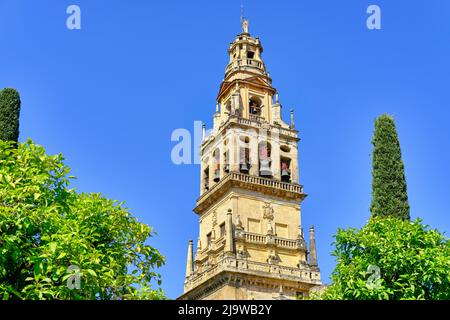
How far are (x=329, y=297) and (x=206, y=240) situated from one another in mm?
31077

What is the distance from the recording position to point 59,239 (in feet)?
69.0

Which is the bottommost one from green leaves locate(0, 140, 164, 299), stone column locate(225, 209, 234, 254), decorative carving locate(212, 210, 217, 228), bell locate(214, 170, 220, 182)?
green leaves locate(0, 140, 164, 299)

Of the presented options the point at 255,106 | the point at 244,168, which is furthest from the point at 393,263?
the point at 255,106

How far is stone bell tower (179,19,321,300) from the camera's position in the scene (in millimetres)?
55188

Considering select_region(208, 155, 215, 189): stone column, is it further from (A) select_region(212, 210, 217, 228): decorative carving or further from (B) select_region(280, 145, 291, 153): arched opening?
(B) select_region(280, 145, 291, 153): arched opening

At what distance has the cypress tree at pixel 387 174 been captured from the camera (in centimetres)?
3897

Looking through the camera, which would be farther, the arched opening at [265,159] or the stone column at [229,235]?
the arched opening at [265,159]

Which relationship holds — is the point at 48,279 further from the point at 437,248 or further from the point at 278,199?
the point at 278,199

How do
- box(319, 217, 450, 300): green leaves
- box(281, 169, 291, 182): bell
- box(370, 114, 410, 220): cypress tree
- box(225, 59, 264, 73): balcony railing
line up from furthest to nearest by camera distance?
box(225, 59, 264, 73): balcony railing, box(281, 169, 291, 182): bell, box(370, 114, 410, 220): cypress tree, box(319, 217, 450, 300): green leaves

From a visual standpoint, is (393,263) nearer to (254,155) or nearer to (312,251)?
(312,251)

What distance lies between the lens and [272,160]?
61656mm

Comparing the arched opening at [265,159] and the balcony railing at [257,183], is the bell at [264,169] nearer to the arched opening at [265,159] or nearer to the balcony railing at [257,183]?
the arched opening at [265,159]

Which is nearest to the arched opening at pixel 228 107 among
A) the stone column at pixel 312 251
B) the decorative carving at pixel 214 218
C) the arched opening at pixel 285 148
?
the arched opening at pixel 285 148

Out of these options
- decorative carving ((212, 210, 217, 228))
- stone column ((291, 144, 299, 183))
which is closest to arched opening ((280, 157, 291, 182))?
stone column ((291, 144, 299, 183))
